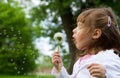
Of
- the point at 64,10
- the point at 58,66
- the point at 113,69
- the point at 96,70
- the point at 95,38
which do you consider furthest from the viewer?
the point at 64,10

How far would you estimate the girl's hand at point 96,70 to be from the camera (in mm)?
2025

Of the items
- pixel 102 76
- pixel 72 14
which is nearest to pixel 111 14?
pixel 102 76

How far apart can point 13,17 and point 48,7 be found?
24.4 ft

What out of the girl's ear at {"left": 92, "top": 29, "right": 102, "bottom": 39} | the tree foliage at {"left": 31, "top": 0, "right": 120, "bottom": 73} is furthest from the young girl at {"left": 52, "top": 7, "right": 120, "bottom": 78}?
the tree foliage at {"left": 31, "top": 0, "right": 120, "bottom": 73}

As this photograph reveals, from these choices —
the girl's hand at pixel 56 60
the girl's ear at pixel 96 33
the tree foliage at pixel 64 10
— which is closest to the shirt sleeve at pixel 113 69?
the girl's ear at pixel 96 33

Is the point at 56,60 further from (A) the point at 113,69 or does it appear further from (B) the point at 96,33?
(A) the point at 113,69

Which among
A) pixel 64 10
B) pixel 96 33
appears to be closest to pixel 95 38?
pixel 96 33

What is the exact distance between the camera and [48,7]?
18.5 metres

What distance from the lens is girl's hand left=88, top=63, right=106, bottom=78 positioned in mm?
2025

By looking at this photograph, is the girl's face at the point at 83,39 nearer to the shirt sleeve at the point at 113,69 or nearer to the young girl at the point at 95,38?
the young girl at the point at 95,38

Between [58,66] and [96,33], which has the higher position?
[96,33]

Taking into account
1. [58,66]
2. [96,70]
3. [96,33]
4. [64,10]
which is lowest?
[96,70]

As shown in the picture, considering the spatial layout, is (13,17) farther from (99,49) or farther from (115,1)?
(99,49)

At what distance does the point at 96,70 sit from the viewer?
2029 millimetres
